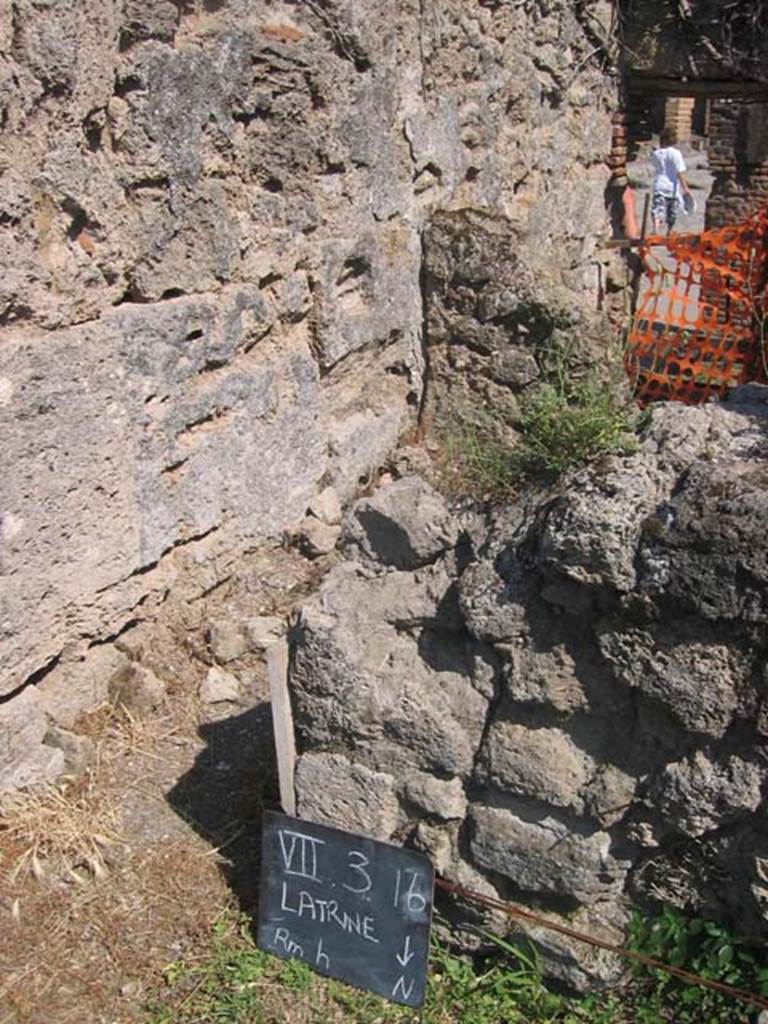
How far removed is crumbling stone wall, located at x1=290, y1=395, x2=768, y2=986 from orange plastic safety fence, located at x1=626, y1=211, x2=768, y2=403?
383 cm

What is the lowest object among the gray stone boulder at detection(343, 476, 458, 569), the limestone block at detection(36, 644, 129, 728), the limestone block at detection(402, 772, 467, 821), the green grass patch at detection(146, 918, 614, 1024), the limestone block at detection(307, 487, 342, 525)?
the green grass patch at detection(146, 918, 614, 1024)

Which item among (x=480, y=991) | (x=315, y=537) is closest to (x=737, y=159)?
(x=315, y=537)

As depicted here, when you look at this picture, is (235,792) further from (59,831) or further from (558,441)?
(558,441)

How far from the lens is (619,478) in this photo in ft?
9.34

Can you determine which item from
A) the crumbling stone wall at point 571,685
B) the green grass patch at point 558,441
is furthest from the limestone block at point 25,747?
the green grass patch at point 558,441

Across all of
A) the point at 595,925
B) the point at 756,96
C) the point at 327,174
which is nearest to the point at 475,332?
the point at 327,174

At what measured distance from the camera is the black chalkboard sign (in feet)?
9.87

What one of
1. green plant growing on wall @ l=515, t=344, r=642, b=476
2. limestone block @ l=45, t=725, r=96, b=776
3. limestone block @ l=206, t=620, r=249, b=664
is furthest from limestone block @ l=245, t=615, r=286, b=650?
green plant growing on wall @ l=515, t=344, r=642, b=476

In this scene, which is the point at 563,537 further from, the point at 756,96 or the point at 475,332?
the point at 756,96

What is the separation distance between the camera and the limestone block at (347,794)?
3146mm

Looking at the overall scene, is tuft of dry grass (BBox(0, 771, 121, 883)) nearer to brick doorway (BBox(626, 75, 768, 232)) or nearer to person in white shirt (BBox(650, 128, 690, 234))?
brick doorway (BBox(626, 75, 768, 232))

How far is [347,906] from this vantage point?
308 centimetres

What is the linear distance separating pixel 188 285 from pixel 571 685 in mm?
1971

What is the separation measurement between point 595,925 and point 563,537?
98 centimetres
